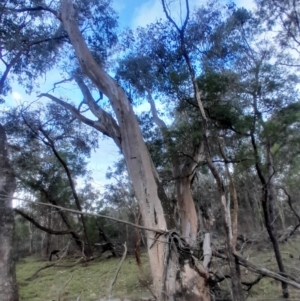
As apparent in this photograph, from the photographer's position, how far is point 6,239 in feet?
22.8

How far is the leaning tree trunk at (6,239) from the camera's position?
22.0 feet

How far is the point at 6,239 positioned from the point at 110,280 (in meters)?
3.67

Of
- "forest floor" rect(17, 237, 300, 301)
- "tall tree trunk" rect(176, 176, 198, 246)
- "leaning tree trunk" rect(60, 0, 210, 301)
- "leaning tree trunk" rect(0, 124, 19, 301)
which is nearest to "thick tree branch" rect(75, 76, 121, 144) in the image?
"leaning tree trunk" rect(60, 0, 210, 301)

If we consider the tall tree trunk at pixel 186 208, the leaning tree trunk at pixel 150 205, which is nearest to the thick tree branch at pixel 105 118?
the leaning tree trunk at pixel 150 205

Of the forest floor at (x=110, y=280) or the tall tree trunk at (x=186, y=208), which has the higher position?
the tall tree trunk at (x=186, y=208)

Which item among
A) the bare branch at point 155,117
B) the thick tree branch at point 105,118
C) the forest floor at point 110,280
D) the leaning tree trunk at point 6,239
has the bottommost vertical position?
the forest floor at point 110,280

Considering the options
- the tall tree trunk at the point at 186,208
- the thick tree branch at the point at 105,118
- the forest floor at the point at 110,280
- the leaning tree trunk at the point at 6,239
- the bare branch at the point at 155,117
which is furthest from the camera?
the bare branch at the point at 155,117

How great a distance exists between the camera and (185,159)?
9.59 meters

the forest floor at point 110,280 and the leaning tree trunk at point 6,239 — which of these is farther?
the forest floor at point 110,280

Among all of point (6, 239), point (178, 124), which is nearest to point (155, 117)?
point (178, 124)

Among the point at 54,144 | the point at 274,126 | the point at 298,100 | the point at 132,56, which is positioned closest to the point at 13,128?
the point at 54,144

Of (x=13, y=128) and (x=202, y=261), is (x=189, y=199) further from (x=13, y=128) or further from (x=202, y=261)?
(x=13, y=128)

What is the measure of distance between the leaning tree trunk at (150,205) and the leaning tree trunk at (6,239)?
2.44m

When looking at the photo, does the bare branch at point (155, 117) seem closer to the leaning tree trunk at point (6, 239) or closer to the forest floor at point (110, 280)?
the forest floor at point (110, 280)
